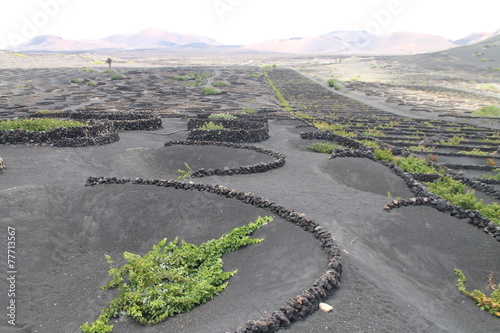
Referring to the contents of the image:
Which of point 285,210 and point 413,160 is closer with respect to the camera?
point 285,210

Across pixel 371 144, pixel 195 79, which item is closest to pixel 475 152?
pixel 371 144

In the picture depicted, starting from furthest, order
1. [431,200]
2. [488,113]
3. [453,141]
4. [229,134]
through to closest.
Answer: [488,113], [453,141], [229,134], [431,200]

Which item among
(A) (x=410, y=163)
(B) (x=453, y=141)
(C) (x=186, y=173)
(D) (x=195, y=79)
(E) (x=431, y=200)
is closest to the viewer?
(E) (x=431, y=200)

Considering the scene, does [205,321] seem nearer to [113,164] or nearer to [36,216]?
[36,216]

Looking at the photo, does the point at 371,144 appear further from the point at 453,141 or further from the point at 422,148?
the point at 453,141

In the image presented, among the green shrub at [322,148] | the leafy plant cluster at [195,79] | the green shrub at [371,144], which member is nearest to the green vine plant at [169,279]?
the green shrub at [322,148]

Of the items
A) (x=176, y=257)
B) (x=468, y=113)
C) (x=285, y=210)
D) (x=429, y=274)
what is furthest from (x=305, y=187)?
(x=468, y=113)
